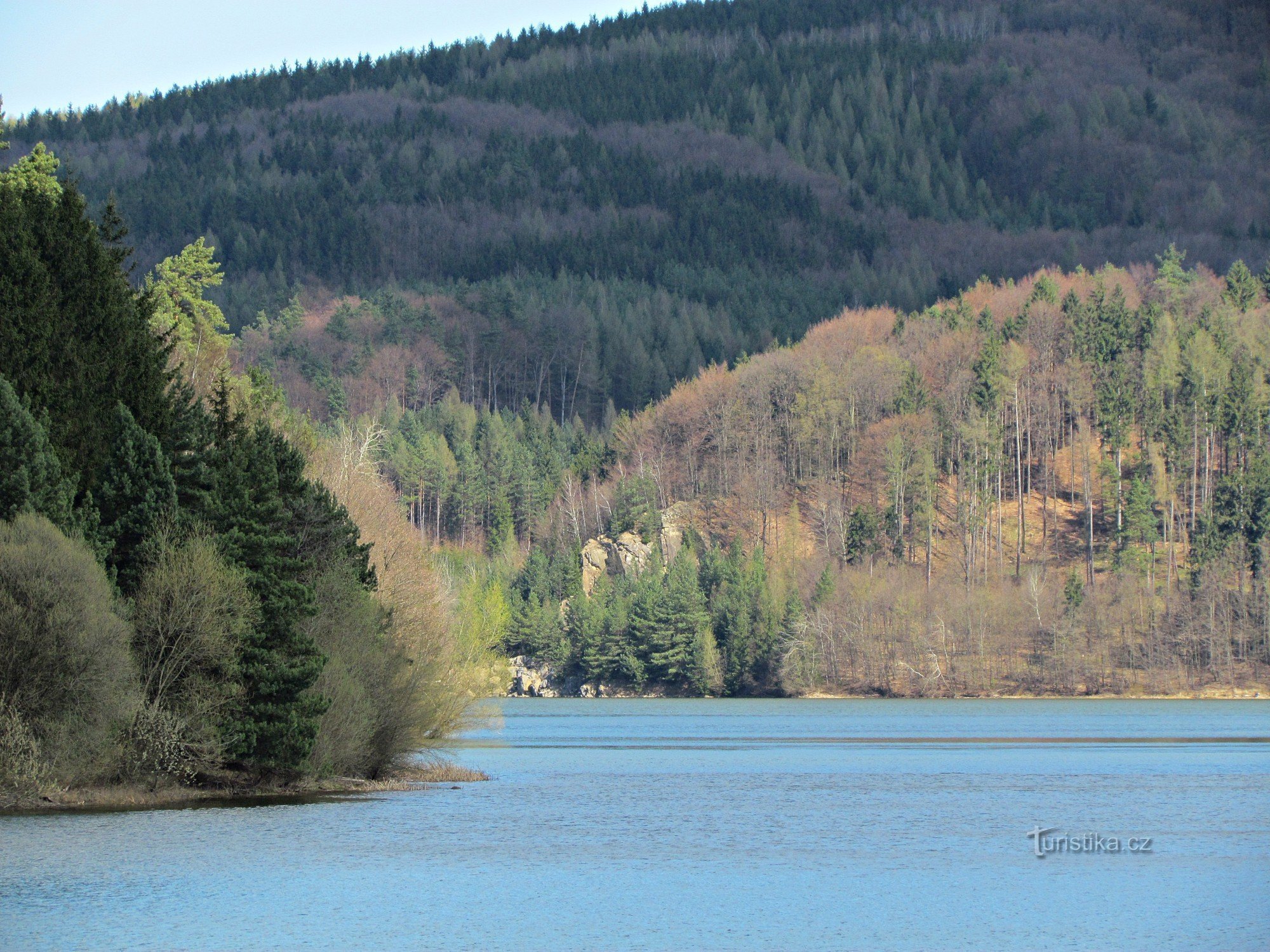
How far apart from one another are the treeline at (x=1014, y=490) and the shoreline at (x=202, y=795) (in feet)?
294

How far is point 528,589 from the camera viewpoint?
6698 inches

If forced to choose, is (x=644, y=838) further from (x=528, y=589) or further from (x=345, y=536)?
(x=528, y=589)

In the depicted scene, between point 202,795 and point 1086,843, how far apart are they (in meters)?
25.5

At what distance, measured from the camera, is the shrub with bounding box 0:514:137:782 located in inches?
1748

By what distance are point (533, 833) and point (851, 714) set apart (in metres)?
76.4

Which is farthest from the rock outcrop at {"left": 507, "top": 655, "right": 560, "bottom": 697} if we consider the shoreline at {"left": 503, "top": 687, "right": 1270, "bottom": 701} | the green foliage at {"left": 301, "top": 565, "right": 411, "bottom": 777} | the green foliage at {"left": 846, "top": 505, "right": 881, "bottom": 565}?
the green foliage at {"left": 301, "top": 565, "right": 411, "bottom": 777}

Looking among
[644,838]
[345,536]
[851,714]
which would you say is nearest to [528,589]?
[851,714]

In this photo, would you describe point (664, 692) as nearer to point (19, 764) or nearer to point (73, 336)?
point (73, 336)

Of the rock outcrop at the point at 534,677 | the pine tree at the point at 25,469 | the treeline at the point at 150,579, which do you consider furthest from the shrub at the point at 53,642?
the rock outcrop at the point at 534,677

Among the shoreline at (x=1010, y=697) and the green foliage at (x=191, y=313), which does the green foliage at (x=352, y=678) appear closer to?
the green foliage at (x=191, y=313)

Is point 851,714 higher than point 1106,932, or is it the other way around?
point 1106,932

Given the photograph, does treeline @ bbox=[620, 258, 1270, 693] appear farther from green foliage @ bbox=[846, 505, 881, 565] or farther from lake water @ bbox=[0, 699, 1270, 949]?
lake water @ bbox=[0, 699, 1270, 949]

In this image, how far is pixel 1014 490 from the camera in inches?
7003

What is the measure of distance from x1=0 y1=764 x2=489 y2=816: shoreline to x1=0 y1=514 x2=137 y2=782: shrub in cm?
215
